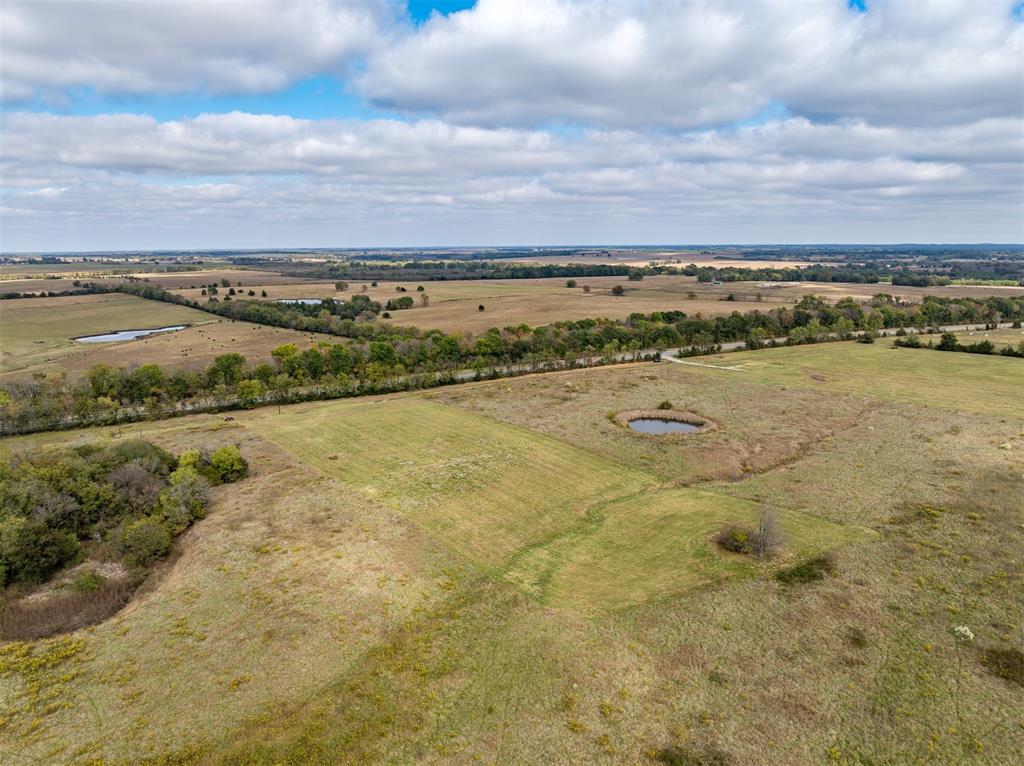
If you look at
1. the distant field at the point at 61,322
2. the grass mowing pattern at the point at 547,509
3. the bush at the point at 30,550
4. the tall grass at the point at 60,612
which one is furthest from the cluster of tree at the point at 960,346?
the distant field at the point at 61,322

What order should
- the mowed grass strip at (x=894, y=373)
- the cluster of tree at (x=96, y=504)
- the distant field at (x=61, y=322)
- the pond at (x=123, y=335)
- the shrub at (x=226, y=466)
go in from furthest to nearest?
the pond at (x=123, y=335), the distant field at (x=61, y=322), the mowed grass strip at (x=894, y=373), the shrub at (x=226, y=466), the cluster of tree at (x=96, y=504)

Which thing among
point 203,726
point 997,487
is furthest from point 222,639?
point 997,487

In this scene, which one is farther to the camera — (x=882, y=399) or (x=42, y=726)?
(x=882, y=399)

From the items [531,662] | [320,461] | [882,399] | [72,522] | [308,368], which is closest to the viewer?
[531,662]

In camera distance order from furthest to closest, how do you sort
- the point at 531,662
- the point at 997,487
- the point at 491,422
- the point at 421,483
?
1. the point at 491,422
2. the point at 421,483
3. the point at 997,487
4. the point at 531,662

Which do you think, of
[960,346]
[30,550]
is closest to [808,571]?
[30,550]

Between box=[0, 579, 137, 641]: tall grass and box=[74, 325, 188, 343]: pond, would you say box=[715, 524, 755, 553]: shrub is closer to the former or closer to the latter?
box=[0, 579, 137, 641]: tall grass

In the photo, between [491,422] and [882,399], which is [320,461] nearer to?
[491,422]

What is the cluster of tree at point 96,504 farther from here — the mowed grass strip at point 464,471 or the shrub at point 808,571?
the shrub at point 808,571

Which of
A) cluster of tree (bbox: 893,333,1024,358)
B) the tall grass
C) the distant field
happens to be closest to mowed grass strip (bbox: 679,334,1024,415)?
cluster of tree (bbox: 893,333,1024,358)
